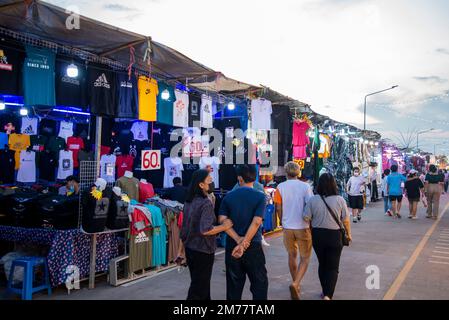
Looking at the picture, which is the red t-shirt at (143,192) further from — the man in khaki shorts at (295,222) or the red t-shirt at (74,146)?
the man in khaki shorts at (295,222)

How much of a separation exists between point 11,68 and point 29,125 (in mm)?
4416

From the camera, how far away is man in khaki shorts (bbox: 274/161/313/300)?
18.0 feet

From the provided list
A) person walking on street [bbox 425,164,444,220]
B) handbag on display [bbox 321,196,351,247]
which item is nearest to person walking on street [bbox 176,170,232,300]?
handbag on display [bbox 321,196,351,247]

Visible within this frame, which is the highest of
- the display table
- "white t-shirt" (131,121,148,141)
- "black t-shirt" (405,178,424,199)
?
"white t-shirt" (131,121,148,141)

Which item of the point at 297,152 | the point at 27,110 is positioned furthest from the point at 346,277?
the point at 27,110

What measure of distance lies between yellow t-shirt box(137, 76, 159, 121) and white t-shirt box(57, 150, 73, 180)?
136 inches

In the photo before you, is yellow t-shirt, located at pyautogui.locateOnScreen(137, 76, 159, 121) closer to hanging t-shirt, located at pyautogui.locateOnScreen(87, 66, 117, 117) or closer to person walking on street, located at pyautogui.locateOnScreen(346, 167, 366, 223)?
hanging t-shirt, located at pyautogui.locateOnScreen(87, 66, 117, 117)

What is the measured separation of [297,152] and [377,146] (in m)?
12.7

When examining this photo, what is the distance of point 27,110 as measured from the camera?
948 cm

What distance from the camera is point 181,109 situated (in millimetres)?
8461

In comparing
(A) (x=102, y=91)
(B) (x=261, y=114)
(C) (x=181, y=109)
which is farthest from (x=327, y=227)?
(B) (x=261, y=114)

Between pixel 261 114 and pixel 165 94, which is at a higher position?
pixel 165 94

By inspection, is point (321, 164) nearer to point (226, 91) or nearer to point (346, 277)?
point (226, 91)

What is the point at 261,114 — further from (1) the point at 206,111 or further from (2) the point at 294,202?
(2) the point at 294,202
